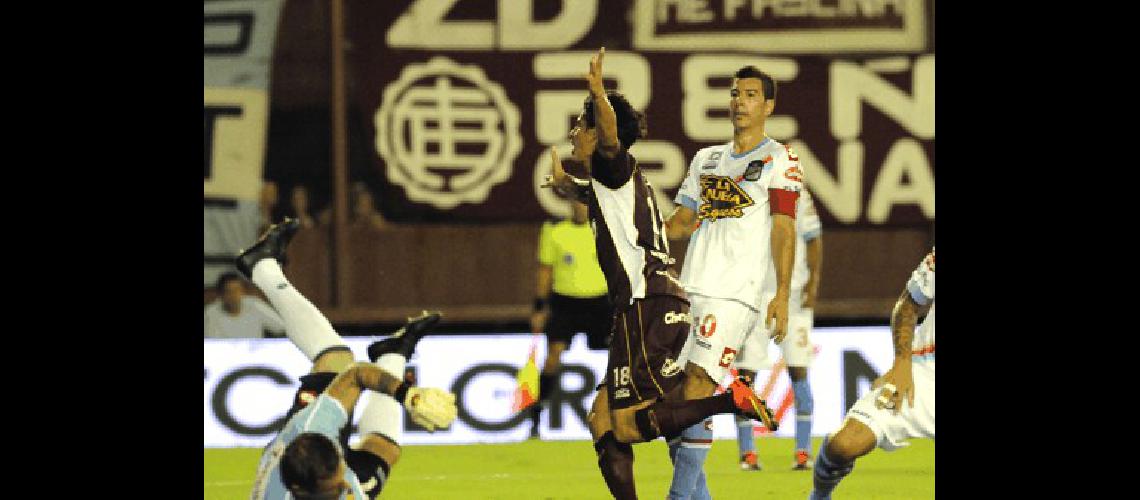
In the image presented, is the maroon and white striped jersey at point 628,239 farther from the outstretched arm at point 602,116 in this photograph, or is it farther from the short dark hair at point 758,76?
the short dark hair at point 758,76

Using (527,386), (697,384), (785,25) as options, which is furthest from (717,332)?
(785,25)

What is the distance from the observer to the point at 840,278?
15.0 metres

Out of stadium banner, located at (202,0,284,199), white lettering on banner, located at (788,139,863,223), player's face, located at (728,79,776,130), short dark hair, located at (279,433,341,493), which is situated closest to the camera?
short dark hair, located at (279,433,341,493)

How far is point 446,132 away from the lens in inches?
563

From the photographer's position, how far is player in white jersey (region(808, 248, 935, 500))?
7359 millimetres

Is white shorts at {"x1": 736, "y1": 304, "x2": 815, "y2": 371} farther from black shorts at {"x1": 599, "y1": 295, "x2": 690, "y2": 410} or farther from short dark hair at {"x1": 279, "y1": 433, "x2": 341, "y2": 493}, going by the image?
short dark hair at {"x1": 279, "y1": 433, "x2": 341, "y2": 493}

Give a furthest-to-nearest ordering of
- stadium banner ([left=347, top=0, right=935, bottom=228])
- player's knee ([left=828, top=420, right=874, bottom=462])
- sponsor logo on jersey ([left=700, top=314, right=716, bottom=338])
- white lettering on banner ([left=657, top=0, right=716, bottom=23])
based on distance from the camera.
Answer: white lettering on banner ([left=657, top=0, right=716, bottom=23]) → stadium banner ([left=347, top=0, right=935, bottom=228]) → sponsor logo on jersey ([left=700, top=314, right=716, bottom=338]) → player's knee ([left=828, top=420, right=874, bottom=462])

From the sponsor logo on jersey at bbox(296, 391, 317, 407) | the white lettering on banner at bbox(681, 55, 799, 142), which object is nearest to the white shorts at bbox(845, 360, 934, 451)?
the sponsor logo on jersey at bbox(296, 391, 317, 407)

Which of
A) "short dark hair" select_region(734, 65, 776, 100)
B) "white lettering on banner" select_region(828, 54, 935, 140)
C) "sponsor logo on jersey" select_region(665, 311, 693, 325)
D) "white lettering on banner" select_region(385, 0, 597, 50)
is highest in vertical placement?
"white lettering on banner" select_region(385, 0, 597, 50)

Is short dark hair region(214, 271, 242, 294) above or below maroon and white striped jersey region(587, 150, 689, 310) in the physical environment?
below

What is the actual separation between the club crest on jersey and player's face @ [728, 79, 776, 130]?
30cm

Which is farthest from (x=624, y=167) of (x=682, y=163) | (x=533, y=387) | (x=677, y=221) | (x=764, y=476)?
(x=682, y=163)

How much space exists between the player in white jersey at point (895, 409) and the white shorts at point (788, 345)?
3.05m

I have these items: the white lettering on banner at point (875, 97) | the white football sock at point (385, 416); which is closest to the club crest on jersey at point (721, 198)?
the white football sock at point (385, 416)
